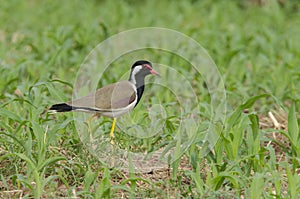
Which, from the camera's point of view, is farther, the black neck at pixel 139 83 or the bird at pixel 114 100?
the black neck at pixel 139 83

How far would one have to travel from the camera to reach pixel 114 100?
4.61m

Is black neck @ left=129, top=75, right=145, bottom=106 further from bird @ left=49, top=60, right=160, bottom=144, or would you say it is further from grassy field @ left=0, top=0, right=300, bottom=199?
grassy field @ left=0, top=0, right=300, bottom=199

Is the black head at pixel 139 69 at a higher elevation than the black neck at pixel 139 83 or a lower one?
higher

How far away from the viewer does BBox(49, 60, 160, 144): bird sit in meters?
4.57

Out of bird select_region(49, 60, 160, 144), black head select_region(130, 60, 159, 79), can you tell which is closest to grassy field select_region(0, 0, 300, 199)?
bird select_region(49, 60, 160, 144)

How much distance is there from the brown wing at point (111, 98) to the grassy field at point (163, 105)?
0.49 feet

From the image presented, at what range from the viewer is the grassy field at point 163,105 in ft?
13.4

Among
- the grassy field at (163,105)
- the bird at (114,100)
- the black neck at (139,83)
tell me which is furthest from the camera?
the black neck at (139,83)

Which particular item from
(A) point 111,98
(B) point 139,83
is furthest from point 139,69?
(A) point 111,98

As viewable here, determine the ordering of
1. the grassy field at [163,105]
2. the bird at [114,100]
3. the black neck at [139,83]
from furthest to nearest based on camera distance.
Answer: the black neck at [139,83] < the bird at [114,100] < the grassy field at [163,105]

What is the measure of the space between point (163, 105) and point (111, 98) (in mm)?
936

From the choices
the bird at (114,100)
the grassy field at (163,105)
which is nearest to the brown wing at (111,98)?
the bird at (114,100)

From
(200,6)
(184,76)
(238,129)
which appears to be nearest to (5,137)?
(238,129)

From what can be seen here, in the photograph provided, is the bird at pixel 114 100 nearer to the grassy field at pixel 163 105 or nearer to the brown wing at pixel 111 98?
the brown wing at pixel 111 98
